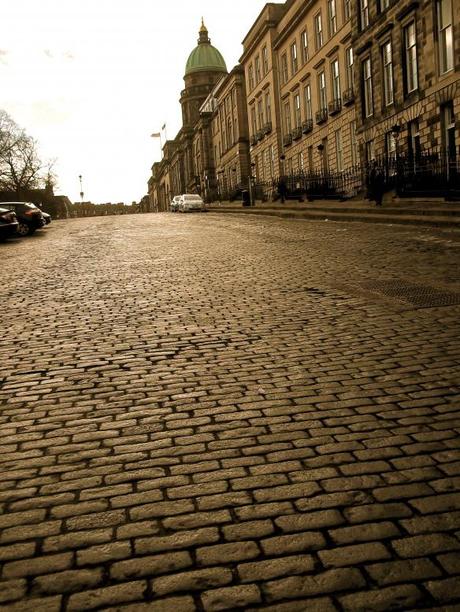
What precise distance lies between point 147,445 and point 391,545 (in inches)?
61.7

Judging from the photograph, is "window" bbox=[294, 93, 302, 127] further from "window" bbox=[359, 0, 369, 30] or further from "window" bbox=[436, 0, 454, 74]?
"window" bbox=[436, 0, 454, 74]

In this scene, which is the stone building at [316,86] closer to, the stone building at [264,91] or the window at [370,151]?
the stone building at [264,91]

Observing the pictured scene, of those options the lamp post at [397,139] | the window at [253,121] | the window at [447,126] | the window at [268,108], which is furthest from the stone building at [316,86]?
the window at [447,126]

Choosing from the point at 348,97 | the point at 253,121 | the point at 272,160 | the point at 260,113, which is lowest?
the point at 272,160

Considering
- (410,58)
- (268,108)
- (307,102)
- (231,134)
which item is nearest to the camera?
(410,58)

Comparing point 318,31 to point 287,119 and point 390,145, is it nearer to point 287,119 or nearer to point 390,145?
point 287,119

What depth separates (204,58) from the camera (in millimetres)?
105750

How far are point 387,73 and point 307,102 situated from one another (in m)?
14.0

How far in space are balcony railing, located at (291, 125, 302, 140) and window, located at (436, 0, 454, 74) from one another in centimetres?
2014

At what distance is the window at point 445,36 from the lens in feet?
78.0

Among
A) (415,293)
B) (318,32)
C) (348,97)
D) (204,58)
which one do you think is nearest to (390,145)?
(348,97)

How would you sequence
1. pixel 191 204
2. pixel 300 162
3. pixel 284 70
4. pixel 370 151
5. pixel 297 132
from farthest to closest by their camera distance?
pixel 191 204 → pixel 284 70 → pixel 300 162 → pixel 297 132 → pixel 370 151

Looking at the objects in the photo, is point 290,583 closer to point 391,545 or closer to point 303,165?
point 391,545

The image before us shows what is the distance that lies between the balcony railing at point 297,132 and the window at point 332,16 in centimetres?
744
